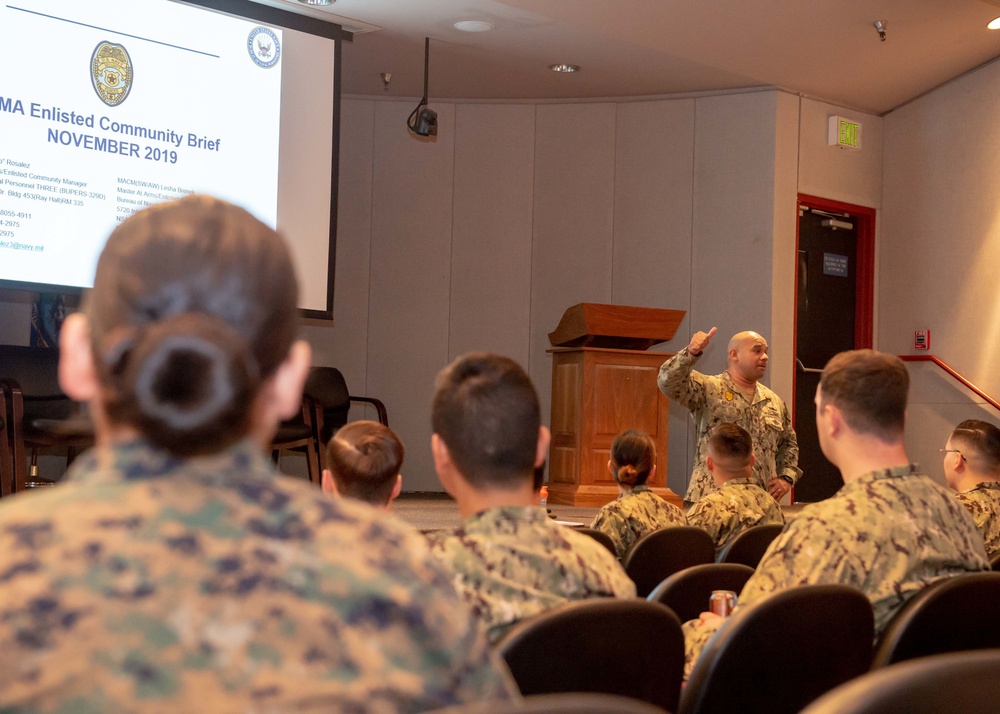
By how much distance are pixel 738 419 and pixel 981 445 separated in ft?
5.08

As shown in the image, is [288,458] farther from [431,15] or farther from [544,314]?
[431,15]

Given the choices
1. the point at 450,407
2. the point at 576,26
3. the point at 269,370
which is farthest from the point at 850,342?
the point at 269,370

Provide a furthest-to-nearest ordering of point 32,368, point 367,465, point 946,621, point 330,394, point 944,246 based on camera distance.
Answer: point 944,246 → point 330,394 → point 32,368 → point 367,465 → point 946,621

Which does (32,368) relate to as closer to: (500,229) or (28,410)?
(28,410)

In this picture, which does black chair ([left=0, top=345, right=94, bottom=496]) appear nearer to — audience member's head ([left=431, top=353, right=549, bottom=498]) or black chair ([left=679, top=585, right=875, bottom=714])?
audience member's head ([left=431, top=353, right=549, bottom=498])

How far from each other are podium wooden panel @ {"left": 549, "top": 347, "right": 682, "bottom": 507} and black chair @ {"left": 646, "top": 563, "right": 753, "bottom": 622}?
3.87 metres

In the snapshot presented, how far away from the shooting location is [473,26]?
6.19 meters

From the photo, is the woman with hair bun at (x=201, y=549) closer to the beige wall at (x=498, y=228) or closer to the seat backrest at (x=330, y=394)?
the seat backrest at (x=330, y=394)

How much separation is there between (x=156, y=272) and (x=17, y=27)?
4772 mm

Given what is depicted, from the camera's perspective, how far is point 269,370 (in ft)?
2.52

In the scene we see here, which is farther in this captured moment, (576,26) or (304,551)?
(576,26)

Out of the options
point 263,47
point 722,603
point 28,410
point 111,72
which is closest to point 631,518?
point 722,603

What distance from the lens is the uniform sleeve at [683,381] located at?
176 inches

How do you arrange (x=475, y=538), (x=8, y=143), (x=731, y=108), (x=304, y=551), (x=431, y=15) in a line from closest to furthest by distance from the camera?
(x=304, y=551), (x=475, y=538), (x=8, y=143), (x=431, y=15), (x=731, y=108)
